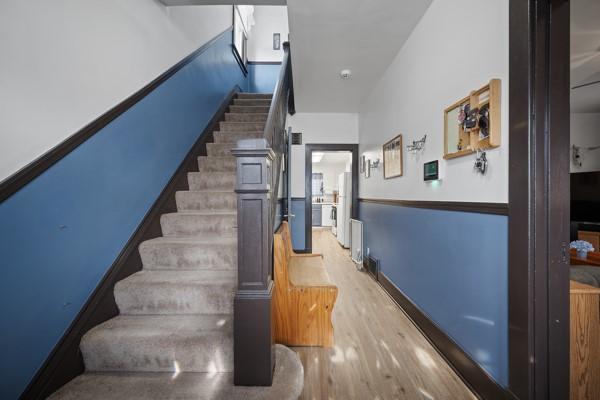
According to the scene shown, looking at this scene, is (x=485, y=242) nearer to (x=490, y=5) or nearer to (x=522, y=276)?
(x=522, y=276)

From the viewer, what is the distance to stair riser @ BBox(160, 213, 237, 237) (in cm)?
211

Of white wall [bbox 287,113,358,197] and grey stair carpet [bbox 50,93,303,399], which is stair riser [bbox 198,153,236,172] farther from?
white wall [bbox 287,113,358,197]

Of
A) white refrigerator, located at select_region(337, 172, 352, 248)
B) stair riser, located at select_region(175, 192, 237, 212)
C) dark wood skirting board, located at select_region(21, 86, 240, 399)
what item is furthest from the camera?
white refrigerator, located at select_region(337, 172, 352, 248)

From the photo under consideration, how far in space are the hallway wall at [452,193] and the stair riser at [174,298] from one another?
58.0 inches

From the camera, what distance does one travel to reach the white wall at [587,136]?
3908 mm

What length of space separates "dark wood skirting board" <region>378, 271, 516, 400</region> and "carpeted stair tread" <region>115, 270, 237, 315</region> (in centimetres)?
148

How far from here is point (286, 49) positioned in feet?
10.1

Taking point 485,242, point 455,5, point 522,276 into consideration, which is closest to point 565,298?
point 522,276

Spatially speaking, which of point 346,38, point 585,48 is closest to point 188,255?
point 346,38

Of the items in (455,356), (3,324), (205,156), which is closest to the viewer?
(3,324)

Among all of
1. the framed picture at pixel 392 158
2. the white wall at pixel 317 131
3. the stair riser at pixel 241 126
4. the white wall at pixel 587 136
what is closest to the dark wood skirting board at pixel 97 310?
the stair riser at pixel 241 126

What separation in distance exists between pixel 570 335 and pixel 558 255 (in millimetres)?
438

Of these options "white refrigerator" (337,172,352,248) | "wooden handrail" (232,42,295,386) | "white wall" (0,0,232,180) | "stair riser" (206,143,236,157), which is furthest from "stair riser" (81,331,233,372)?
"white refrigerator" (337,172,352,248)

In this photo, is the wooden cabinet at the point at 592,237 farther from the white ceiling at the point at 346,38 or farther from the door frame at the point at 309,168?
the white ceiling at the point at 346,38
